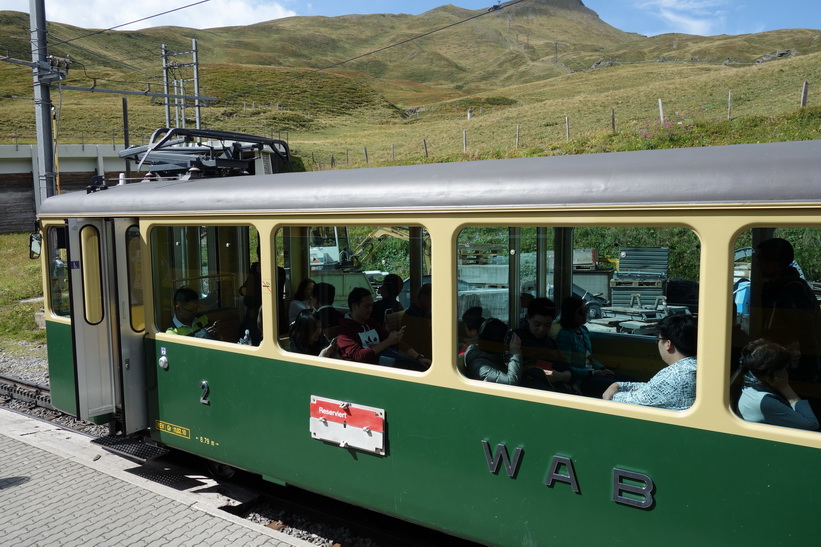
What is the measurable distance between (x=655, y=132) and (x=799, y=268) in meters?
22.4

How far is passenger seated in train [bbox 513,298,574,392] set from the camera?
12.1 feet

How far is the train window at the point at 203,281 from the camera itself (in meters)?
5.10

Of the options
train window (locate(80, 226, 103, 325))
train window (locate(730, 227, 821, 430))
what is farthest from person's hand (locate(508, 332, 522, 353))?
train window (locate(80, 226, 103, 325))

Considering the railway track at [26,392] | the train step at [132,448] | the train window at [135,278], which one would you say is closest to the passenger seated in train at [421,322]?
the train window at [135,278]

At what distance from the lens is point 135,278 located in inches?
225

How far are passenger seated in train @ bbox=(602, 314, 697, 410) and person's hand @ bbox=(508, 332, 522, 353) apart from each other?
22.0 inches

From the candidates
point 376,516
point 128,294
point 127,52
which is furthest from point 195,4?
point 127,52

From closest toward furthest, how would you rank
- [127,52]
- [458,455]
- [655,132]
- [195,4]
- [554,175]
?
[554,175]
[458,455]
[195,4]
[655,132]
[127,52]

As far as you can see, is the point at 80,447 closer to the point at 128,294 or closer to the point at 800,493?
the point at 128,294

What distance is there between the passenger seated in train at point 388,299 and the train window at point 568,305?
78 cm

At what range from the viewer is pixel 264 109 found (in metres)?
74.7

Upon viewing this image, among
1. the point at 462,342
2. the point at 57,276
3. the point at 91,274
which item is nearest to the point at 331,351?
the point at 462,342

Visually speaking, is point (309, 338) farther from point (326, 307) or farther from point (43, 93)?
point (43, 93)

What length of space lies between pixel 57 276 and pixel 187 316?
74.4 inches
